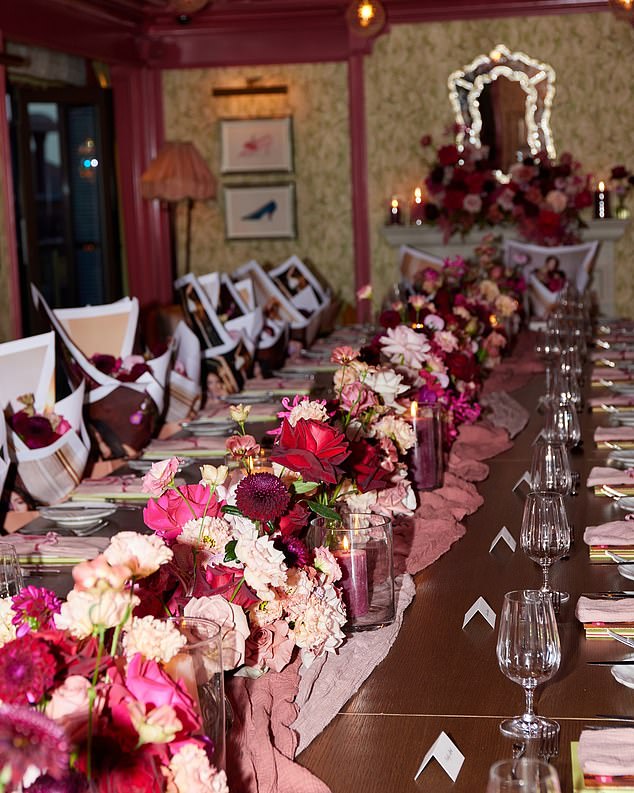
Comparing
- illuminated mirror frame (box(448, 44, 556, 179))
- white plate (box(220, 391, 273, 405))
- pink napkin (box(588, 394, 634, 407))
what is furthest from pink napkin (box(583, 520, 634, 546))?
illuminated mirror frame (box(448, 44, 556, 179))

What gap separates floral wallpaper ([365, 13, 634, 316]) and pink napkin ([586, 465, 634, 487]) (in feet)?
19.2

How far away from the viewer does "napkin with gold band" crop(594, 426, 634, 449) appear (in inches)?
117

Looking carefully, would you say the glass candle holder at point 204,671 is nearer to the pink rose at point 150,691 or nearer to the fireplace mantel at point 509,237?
the pink rose at point 150,691

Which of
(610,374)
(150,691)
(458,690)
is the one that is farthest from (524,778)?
(610,374)

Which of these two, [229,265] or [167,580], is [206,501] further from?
[229,265]

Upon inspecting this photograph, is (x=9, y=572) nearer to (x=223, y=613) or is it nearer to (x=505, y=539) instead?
(x=223, y=613)

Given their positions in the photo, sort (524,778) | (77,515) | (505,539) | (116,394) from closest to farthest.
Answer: (524,778) < (505,539) < (77,515) < (116,394)

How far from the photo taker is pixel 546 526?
5.95 feet

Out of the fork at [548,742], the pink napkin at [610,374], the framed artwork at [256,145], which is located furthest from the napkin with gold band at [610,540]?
the framed artwork at [256,145]

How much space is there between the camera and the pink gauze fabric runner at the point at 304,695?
4.14 ft

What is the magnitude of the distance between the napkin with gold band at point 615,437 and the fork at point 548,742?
1.69 m

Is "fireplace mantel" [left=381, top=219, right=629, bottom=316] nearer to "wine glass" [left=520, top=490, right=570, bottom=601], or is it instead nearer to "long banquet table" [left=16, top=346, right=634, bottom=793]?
"long banquet table" [left=16, top=346, right=634, bottom=793]

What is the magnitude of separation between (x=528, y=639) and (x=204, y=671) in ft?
1.33

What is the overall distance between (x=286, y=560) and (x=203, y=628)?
0.41 meters
